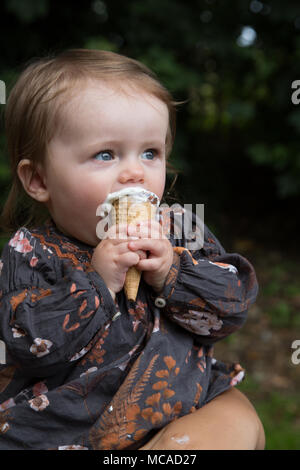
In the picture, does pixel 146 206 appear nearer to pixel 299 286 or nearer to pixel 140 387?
pixel 140 387

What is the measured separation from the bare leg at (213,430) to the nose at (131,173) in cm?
82

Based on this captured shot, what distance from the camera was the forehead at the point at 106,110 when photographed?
1.66 meters

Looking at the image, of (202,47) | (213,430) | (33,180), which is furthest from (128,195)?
(202,47)

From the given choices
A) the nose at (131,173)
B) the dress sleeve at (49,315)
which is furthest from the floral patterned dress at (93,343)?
the nose at (131,173)

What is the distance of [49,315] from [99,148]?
0.55 meters

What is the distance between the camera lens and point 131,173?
5.50ft

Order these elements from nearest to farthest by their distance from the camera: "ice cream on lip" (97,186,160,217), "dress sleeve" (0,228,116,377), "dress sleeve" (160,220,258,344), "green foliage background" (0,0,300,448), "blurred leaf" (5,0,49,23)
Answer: "dress sleeve" (0,228,116,377) < "ice cream on lip" (97,186,160,217) < "dress sleeve" (160,220,258,344) < "blurred leaf" (5,0,49,23) < "green foliage background" (0,0,300,448)

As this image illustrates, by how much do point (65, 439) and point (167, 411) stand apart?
1.13 ft

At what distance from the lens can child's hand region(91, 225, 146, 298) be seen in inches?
62.4

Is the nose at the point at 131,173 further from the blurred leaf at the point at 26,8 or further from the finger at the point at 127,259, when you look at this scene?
the blurred leaf at the point at 26,8

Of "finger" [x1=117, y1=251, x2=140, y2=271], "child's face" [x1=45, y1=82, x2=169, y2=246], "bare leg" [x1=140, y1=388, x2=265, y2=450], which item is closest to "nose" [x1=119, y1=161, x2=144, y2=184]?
"child's face" [x1=45, y1=82, x2=169, y2=246]

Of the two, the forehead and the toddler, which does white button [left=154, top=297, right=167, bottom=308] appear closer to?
the toddler

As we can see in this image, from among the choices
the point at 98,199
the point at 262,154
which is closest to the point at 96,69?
the point at 98,199

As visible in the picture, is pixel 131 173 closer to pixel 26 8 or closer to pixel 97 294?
pixel 97 294
